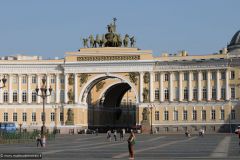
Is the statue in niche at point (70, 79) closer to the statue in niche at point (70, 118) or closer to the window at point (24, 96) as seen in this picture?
the statue in niche at point (70, 118)

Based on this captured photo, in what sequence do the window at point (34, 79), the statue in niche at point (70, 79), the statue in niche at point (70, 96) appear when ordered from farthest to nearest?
the window at point (34, 79) → the statue in niche at point (70, 79) → the statue in niche at point (70, 96)

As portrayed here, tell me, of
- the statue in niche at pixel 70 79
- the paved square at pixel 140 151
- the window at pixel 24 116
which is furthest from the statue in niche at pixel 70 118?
the paved square at pixel 140 151

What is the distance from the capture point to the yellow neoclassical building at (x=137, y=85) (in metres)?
109

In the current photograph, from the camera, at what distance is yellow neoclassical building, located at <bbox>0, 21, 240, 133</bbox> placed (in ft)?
358

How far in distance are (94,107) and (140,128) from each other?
49.9ft

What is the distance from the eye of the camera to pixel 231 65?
109062 millimetres

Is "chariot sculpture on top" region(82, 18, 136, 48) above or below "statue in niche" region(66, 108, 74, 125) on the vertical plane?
above

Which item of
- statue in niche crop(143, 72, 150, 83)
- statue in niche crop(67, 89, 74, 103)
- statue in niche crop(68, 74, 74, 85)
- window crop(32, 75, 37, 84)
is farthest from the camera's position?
window crop(32, 75, 37, 84)

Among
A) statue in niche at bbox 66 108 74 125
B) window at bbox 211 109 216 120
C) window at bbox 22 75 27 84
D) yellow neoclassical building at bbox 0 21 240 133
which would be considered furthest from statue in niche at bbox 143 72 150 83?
window at bbox 22 75 27 84

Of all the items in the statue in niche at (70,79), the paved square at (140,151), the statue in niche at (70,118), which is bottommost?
the paved square at (140,151)

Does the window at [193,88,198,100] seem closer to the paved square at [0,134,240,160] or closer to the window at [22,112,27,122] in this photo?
the window at [22,112,27,122]

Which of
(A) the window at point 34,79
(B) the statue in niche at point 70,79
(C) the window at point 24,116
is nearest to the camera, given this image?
(B) the statue in niche at point 70,79

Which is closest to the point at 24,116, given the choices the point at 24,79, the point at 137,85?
the point at 24,79

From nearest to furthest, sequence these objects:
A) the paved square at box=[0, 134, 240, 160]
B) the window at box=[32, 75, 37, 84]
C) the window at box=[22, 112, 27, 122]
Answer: the paved square at box=[0, 134, 240, 160]
the window at box=[22, 112, 27, 122]
the window at box=[32, 75, 37, 84]
